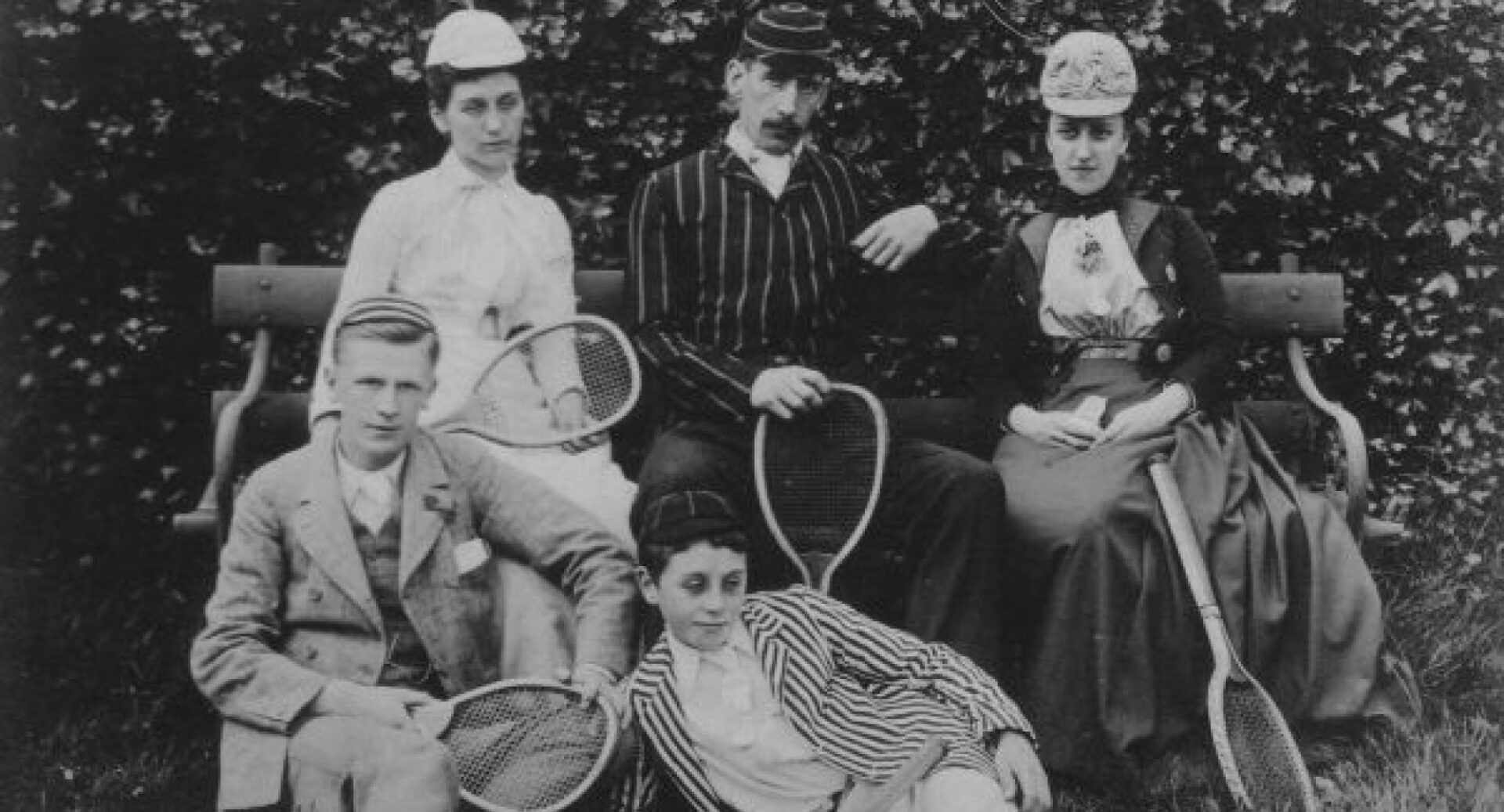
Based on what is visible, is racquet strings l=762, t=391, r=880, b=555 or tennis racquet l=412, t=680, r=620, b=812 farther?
racquet strings l=762, t=391, r=880, b=555

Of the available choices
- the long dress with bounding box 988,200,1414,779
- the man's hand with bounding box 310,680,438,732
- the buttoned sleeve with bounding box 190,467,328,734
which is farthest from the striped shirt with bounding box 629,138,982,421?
the man's hand with bounding box 310,680,438,732

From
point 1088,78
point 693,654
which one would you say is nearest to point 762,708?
point 693,654

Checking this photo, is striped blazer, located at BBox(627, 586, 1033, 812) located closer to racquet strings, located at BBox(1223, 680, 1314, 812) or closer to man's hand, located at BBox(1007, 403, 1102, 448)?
racquet strings, located at BBox(1223, 680, 1314, 812)

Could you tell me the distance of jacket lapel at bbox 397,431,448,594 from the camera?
14.8 ft

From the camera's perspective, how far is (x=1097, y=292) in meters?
5.55

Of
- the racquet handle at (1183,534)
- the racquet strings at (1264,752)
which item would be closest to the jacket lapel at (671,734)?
the racquet strings at (1264,752)

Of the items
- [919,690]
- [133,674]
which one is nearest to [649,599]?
[919,690]

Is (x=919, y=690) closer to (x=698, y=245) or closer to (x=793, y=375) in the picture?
(x=793, y=375)

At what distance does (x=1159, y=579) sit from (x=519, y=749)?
1772 millimetres

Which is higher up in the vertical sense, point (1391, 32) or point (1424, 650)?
point (1391, 32)

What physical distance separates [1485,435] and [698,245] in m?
2.85

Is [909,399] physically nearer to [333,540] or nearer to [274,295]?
[274,295]

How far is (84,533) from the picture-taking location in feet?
21.2

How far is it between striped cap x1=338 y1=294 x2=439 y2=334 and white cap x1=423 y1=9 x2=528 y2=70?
1.04 metres
